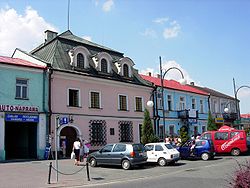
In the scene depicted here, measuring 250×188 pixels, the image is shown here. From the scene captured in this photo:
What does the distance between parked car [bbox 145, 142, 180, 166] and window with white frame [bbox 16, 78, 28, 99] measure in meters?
9.86

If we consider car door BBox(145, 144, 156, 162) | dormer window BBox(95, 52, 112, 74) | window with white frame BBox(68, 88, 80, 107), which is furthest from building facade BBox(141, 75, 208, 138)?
car door BBox(145, 144, 156, 162)

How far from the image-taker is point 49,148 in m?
22.5

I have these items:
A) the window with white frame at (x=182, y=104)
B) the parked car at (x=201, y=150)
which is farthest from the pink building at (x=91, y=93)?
the window with white frame at (x=182, y=104)

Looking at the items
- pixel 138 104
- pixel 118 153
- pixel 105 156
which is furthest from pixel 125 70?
pixel 118 153

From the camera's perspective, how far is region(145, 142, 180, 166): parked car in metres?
19.5

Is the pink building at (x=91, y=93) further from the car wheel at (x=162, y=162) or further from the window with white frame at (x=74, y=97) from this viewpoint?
the car wheel at (x=162, y=162)

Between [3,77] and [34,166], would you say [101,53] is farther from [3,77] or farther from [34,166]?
[34,166]

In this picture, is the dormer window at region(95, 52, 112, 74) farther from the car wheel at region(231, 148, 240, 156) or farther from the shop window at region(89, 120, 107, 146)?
the car wheel at region(231, 148, 240, 156)

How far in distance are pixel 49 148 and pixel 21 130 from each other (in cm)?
424

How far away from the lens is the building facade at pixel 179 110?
34.1 m

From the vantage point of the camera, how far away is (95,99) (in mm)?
27016

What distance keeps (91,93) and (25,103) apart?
6303 mm

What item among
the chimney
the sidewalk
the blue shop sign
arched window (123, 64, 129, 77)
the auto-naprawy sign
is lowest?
the sidewalk

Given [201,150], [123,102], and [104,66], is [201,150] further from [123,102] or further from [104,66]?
[104,66]
